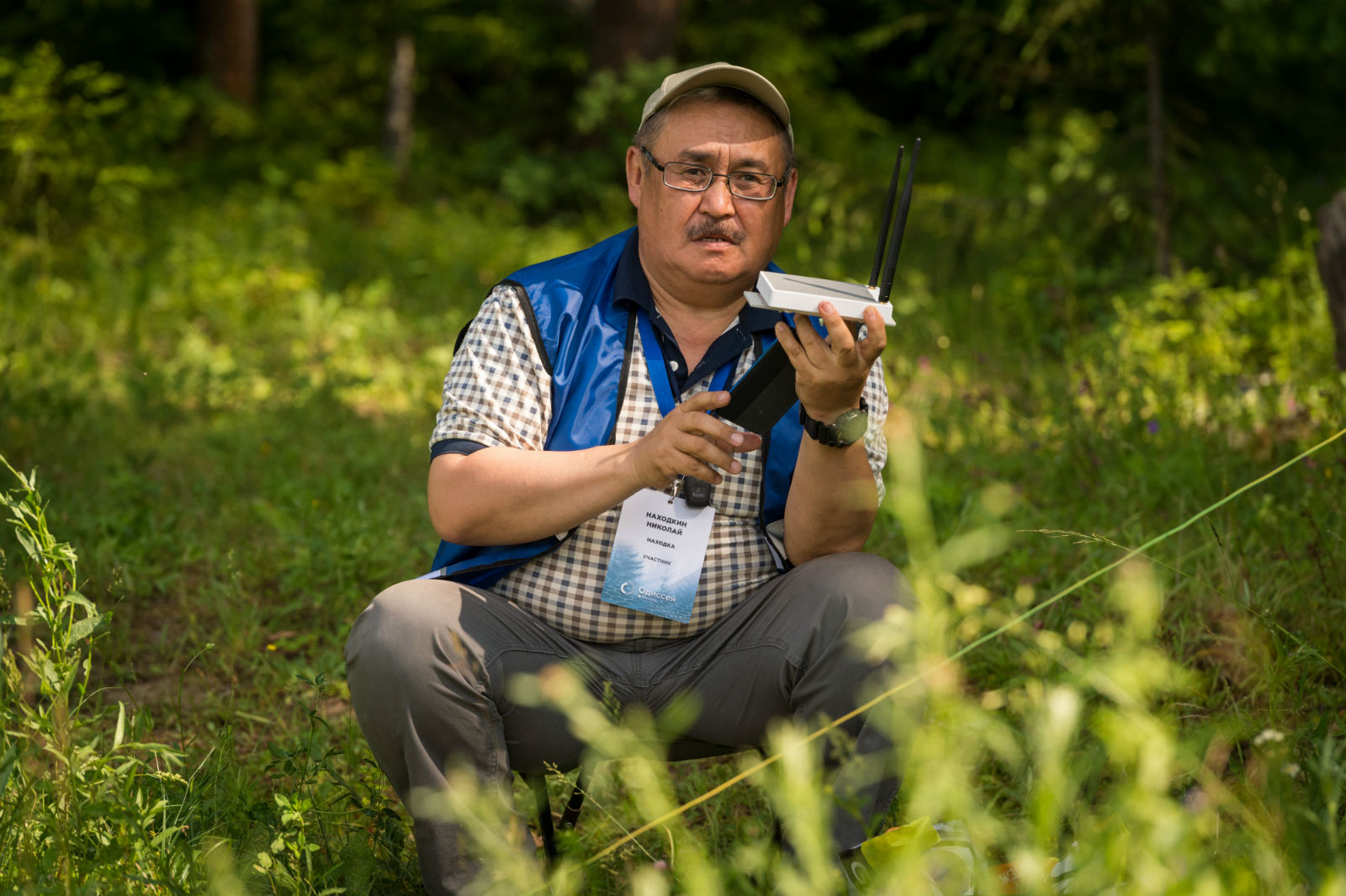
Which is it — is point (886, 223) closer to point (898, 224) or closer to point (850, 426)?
point (898, 224)

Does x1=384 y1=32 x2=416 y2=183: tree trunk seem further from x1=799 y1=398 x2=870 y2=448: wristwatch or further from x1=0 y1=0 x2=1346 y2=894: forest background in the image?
x1=799 y1=398 x2=870 y2=448: wristwatch

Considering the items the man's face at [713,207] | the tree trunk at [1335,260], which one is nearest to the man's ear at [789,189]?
the man's face at [713,207]

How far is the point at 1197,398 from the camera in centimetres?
417

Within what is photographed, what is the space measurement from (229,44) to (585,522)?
9992mm

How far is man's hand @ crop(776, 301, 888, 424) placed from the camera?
5.86 ft

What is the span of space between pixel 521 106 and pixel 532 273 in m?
8.47

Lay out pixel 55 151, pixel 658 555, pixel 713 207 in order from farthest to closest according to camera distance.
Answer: pixel 55 151, pixel 713 207, pixel 658 555

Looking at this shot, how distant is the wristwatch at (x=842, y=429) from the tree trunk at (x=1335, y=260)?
8.11ft

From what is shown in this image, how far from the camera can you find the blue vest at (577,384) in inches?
83.2

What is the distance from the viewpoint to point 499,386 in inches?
82.0

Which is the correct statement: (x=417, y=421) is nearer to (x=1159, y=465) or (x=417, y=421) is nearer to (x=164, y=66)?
(x=1159, y=465)

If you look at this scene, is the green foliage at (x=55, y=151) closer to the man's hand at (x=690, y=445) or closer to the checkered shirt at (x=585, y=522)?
the checkered shirt at (x=585, y=522)

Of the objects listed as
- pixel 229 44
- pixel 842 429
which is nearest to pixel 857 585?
pixel 842 429

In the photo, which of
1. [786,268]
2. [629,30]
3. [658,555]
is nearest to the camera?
[658,555]
